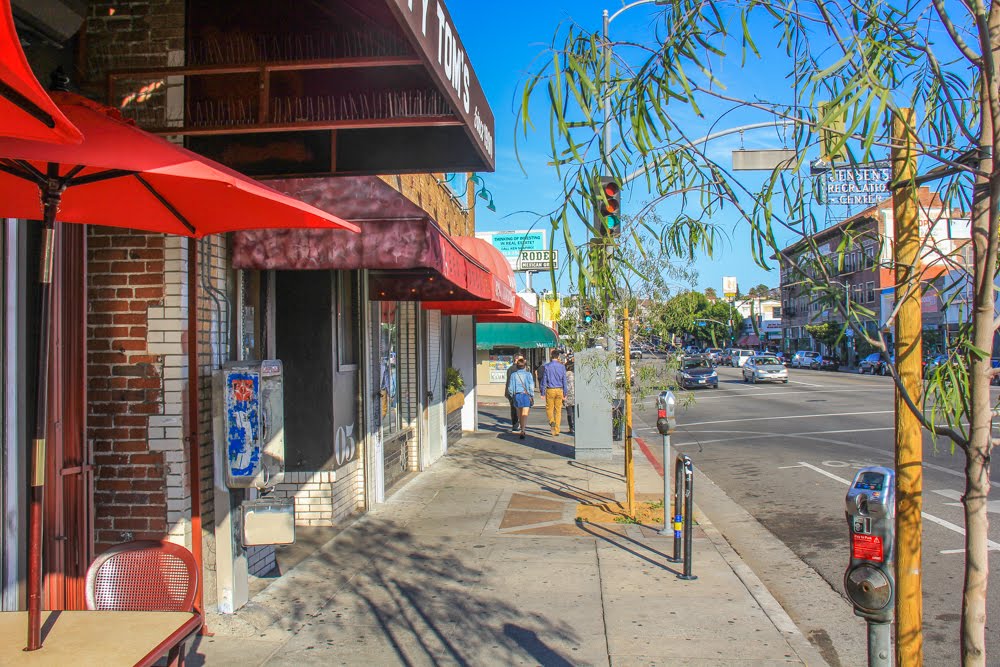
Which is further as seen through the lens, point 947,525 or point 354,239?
point 947,525

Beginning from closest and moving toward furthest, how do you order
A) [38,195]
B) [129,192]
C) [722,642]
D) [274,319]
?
[38,195]
[129,192]
[722,642]
[274,319]

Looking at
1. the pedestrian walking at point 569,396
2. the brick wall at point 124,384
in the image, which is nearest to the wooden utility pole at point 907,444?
the brick wall at point 124,384

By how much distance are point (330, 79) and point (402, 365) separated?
6.45 m

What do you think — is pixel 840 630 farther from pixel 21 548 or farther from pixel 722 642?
pixel 21 548

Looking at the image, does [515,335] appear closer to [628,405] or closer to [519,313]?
[519,313]

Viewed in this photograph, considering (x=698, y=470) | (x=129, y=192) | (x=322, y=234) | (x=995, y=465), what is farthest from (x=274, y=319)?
Result: (x=995, y=465)

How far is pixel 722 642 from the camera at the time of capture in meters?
5.08

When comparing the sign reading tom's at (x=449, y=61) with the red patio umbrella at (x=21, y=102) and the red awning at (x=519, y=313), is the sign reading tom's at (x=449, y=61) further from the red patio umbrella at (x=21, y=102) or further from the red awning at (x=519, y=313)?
the red awning at (x=519, y=313)

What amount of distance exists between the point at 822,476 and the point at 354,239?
8.56 metres

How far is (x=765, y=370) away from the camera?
121ft

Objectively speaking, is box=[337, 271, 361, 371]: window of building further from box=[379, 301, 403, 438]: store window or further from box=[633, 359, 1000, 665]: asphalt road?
box=[633, 359, 1000, 665]: asphalt road

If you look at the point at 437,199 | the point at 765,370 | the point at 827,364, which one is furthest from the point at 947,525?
the point at 827,364

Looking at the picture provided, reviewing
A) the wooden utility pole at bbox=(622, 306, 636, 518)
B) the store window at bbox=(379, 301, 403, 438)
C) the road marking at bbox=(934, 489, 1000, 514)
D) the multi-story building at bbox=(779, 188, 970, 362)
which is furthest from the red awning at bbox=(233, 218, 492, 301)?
the road marking at bbox=(934, 489, 1000, 514)

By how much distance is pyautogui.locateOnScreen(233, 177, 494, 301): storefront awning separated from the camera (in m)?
6.02
